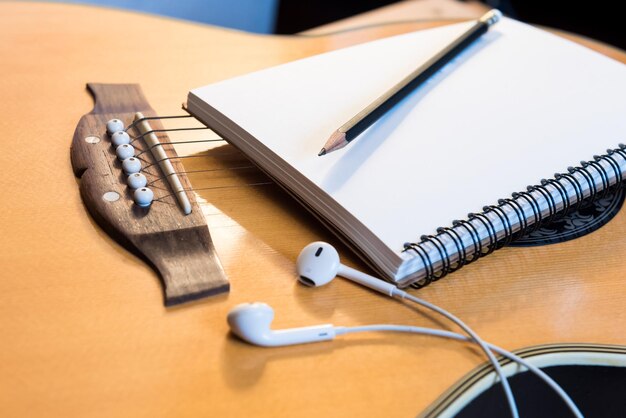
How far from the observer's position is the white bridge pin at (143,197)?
56 cm

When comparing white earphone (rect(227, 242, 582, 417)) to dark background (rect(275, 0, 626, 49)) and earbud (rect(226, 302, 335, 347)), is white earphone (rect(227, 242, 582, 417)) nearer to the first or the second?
earbud (rect(226, 302, 335, 347))

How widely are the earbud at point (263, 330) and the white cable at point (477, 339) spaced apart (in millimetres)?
73

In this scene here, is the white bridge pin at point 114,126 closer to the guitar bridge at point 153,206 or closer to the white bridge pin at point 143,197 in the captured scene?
the guitar bridge at point 153,206

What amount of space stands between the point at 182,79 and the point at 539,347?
51 cm

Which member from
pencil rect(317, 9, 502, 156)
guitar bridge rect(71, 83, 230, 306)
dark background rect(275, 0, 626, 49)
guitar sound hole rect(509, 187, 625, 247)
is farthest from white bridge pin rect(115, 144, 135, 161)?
dark background rect(275, 0, 626, 49)

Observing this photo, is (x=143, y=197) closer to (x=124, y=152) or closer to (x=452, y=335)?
(x=124, y=152)

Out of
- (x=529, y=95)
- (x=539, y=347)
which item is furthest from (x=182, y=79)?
(x=539, y=347)

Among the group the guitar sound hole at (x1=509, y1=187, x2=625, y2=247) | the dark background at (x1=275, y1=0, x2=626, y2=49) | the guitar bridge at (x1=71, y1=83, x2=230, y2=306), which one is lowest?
the dark background at (x1=275, y1=0, x2=626, y2=49)

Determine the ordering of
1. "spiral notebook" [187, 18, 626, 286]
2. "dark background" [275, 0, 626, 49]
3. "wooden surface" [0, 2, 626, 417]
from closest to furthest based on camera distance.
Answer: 1. "wooden surface" [0, 2, 626, 417]
2. "spiral notebook" [187, 18, 626, 286]
3. "dark background" [275, 0, 626, 49]

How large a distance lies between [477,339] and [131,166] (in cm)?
A: 32

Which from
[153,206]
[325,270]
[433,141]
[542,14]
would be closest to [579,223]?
[433,141]

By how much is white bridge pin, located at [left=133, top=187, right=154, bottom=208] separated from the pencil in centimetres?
15

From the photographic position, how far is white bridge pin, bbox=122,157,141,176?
59 cm

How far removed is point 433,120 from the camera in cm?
68
